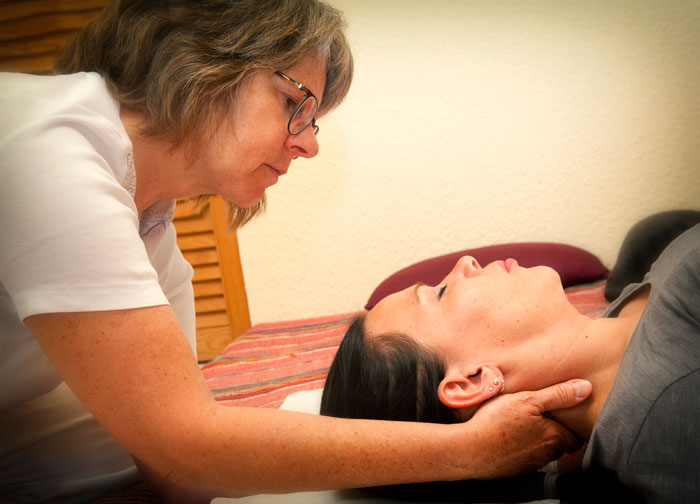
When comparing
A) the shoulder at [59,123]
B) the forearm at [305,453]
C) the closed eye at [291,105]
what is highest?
the shoulder at [59,123]

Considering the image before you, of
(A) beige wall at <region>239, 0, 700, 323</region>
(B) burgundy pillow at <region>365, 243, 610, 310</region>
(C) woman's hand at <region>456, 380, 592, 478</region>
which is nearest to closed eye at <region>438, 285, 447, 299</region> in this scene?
(C) woman's hand at <region>456, 380, 592, 478</region>

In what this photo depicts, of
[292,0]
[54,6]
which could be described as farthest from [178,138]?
[54,6]

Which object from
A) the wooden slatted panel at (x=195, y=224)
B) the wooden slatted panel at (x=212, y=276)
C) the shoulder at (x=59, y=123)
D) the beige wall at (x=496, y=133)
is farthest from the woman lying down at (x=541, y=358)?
the wooden slatted panel at (x=212, y=276)

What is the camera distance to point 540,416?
3.15 ft

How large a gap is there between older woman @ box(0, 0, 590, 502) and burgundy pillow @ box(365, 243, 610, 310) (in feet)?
3.63

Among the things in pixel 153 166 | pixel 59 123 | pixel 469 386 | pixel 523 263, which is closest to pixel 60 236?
pixel 59 123

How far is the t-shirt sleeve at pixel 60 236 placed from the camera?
761 mm

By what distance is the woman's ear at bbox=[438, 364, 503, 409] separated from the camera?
3.44 ft

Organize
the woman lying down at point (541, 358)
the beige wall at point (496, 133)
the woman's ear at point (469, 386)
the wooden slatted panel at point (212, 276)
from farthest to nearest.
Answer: the wooden slatted panel at point (212, 276) < the beige wall at point (496, 133) < the woman's ear at point (469, 386) < the woman lying down at point (541, 358)

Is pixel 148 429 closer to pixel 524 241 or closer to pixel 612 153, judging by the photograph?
pixel 524 241

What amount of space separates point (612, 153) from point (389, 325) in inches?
70.7

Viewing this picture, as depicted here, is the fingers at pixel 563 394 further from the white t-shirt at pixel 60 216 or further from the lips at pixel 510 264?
the white t-shirt at pixel 60 216

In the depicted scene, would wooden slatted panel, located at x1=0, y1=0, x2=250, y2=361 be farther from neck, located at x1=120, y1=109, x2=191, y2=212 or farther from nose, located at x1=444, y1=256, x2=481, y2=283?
nose, located at x1=444, y1=256, x2=481, y2=283

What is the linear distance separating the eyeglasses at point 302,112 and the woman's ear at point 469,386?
0.61 m
